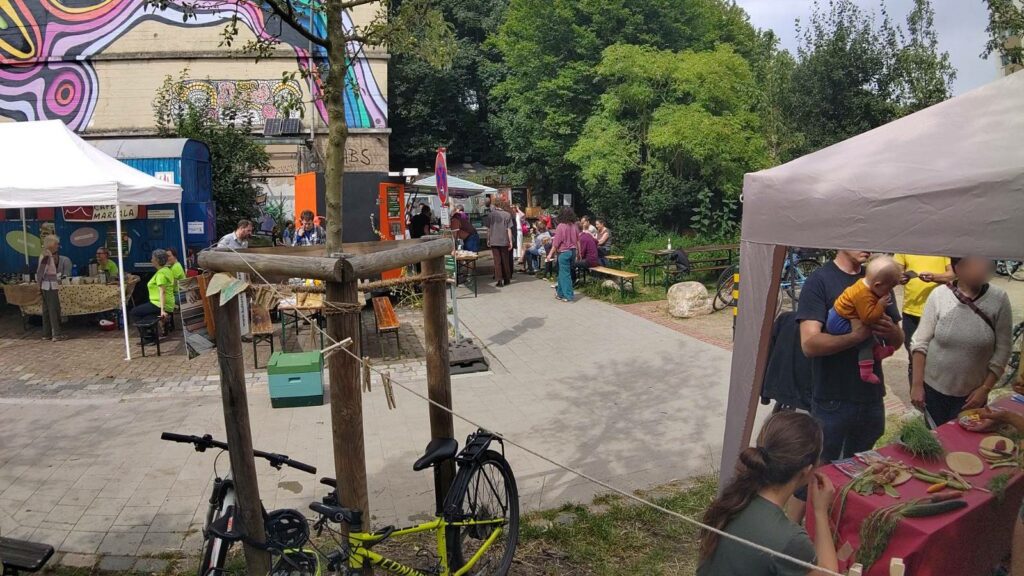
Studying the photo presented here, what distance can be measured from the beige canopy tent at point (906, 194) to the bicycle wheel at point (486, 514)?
1.60m

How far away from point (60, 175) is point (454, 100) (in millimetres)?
33559

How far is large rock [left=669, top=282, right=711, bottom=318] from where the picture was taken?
12062mm

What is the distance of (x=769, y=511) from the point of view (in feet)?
8.50

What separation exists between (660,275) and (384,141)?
1595 cm

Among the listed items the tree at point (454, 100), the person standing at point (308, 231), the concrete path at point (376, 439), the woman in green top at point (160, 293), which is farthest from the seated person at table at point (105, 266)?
the tree at point (454, 100)

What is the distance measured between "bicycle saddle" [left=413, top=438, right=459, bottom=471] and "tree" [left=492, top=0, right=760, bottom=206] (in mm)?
19131

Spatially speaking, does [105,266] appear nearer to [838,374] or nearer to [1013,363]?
[838,374]

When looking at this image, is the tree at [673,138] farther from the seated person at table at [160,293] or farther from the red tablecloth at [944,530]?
the red tablecloth at [944,530]

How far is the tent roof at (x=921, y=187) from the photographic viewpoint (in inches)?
98.0

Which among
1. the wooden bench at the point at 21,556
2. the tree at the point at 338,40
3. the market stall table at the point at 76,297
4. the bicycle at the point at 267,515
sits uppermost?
the tree at the point at 338,40

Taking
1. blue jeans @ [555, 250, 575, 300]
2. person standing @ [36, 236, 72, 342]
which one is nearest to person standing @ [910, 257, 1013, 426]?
blue jeans @ [555, 250, 575, 300]

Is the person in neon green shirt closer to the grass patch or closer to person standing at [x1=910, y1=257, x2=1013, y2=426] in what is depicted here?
person standing at [x1=910, y1=257, x2=1013, y2=426]

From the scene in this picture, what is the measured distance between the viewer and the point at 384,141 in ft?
93.0

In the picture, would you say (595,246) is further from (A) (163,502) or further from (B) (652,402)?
(A) (163,502)
